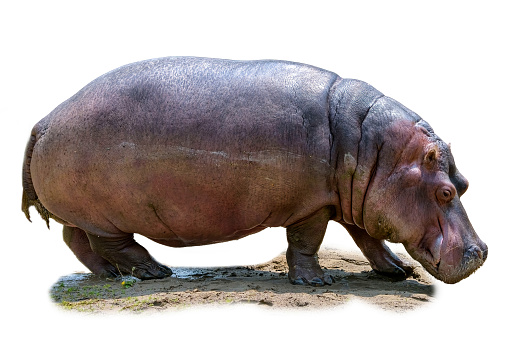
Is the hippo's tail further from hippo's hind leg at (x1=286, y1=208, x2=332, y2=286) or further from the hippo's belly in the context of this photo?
hippo's hind leg at (x1=286, y1=208, x2=332, y2=286)

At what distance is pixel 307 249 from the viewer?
9.93m

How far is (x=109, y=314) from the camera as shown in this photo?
8.68 m

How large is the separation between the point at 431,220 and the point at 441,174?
0.58m

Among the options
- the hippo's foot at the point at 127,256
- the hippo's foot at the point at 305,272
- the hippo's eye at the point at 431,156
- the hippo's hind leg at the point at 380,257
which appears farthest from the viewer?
the hippo's hind leg at the point at 380,257

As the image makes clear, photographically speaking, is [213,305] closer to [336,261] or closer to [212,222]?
[212,222]

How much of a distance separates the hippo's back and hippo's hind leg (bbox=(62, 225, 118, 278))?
99cm

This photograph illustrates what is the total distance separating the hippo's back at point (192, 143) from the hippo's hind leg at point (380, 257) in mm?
1557

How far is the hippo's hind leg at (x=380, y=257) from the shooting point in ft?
34.9

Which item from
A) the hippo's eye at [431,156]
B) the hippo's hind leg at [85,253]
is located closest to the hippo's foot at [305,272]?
the hippo's eye at [431,156]

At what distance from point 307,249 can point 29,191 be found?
151 inches

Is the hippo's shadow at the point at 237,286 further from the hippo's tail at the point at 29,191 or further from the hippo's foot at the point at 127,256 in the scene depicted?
the hippo's tail at the point at 29,191

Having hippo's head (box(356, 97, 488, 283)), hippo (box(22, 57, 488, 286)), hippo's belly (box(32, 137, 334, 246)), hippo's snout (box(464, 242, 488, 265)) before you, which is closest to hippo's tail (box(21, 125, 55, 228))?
hippo (box(22, 57, 488, 286))

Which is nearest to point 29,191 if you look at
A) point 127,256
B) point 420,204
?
point 127,256

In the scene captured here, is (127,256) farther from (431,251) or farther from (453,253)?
(453,253)
